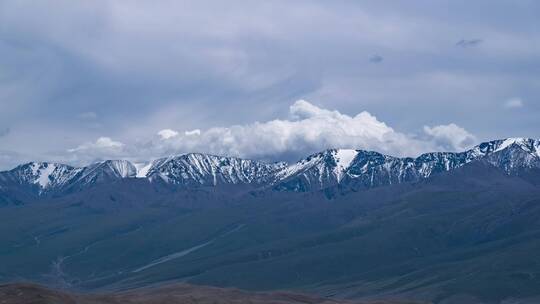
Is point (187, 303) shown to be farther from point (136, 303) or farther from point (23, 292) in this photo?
point (23, 292)

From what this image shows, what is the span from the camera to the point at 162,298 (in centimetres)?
19838

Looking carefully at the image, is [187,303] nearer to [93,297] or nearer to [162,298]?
[162,298]

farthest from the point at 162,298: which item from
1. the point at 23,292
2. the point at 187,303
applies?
the point at 23,292

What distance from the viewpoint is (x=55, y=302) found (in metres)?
168

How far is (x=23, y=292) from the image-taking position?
173625 millimetres

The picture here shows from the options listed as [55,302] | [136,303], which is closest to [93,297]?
[136,303]

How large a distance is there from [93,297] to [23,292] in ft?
69.8

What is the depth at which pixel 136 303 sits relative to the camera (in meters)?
188

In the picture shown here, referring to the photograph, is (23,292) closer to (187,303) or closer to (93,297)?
(93,297)

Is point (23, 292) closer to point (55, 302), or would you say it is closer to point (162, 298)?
point (55, 302)

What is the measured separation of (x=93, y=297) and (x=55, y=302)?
2429 centimetres

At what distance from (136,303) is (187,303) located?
13.6 meters

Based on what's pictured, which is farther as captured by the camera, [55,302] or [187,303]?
[187,303]

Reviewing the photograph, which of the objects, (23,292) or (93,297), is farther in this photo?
(93,297)
